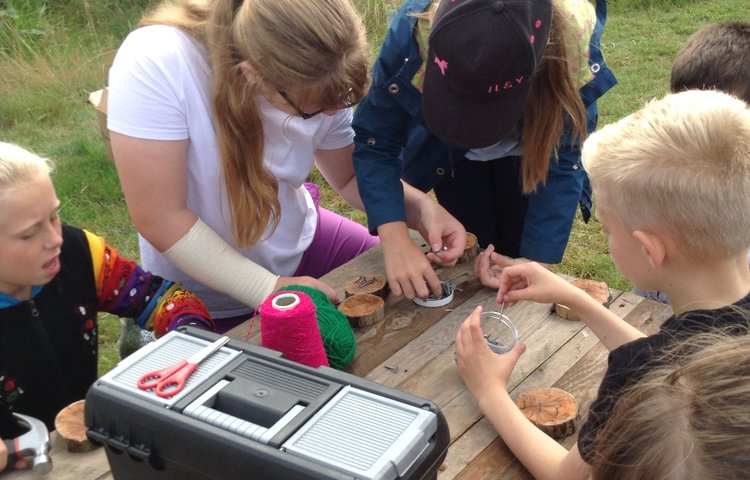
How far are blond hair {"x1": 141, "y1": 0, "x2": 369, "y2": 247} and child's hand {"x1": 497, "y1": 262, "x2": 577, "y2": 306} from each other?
1.94 ft

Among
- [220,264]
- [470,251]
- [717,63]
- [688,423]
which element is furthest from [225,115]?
[717,63]

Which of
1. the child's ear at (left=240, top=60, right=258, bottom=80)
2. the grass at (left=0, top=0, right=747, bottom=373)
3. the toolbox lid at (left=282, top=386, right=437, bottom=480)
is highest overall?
the child's ear at (left=240, top=60, right=258, bottom=80)

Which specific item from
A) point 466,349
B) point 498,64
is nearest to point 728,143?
point 498,64

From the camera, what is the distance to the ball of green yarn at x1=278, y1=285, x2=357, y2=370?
174 cm

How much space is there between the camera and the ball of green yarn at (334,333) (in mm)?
1741

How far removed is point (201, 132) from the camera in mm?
2062

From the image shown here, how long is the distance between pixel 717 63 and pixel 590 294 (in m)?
0.97

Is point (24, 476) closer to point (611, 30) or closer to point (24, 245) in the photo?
point (24, 245)

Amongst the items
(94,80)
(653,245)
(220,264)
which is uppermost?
(653,245)

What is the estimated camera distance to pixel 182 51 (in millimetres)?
2027

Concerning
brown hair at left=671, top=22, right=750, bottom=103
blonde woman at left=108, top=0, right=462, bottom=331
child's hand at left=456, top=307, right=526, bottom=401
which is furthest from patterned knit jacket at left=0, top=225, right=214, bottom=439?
brown hair at left=671, top=22, right=750, bottom=103

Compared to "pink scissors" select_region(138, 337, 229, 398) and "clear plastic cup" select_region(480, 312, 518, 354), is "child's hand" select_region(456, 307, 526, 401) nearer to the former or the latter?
"clear plastic cup" select_region(480, 312, 518, 354)

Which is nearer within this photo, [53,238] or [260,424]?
[260,424]

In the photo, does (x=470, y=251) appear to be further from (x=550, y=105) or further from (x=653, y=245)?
(x=653, y=245)
